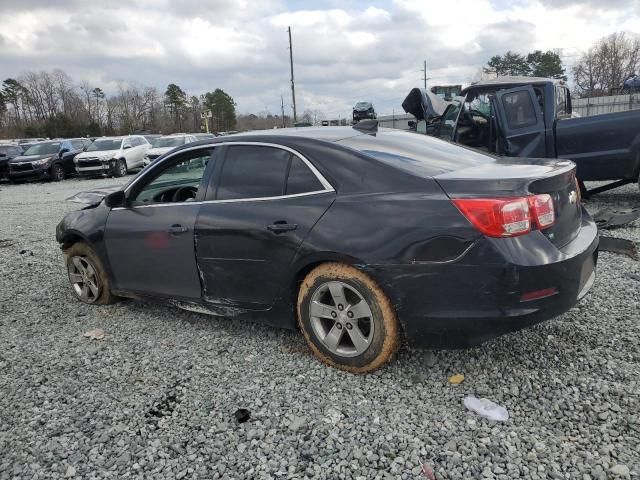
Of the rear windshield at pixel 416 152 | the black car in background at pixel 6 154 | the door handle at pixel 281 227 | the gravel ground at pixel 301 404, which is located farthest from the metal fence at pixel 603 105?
the black car in background at pixel 6 154

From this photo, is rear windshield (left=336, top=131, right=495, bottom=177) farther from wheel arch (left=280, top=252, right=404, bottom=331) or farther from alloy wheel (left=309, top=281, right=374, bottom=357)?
alloy wheel (left=309, top=281, right=374, bottom=357)

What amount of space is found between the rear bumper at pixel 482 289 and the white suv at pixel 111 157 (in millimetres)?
20108

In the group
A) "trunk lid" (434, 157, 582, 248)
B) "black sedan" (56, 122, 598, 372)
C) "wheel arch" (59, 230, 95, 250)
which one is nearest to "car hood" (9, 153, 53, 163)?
"wheel arch" (59, 230, 95, 250)

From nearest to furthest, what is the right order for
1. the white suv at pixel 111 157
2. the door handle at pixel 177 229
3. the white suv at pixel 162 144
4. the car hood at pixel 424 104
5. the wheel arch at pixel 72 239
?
the door handle at pixel 177 229, the wheel arch at pixel 72 239, the car hood at pixel 424 104, the white suv at pixel 111 157, the white suv at pixel 162 144

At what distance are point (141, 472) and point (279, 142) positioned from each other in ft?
7.12

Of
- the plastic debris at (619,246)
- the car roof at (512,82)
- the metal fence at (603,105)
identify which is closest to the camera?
the plastic debris at (619,246)

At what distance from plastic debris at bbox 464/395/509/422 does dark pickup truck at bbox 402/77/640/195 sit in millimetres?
5146

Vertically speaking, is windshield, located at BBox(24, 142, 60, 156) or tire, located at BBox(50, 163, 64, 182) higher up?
windshield, located at BBox(24, 142, 60, 156)

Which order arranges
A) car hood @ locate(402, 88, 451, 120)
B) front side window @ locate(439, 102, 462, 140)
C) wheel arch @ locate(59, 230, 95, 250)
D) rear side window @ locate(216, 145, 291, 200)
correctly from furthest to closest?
1. car hood @ locate(402, 88, 451, 120)
2. front side window @ locate(439, 102, 462, 140)
3. wheel arch @ locate(59, 230, 95, 250)
4. rear side window @ locate(216, 145, 291, 200)

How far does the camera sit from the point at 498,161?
366 centimetres

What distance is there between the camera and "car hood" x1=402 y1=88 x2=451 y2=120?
9.40 meters

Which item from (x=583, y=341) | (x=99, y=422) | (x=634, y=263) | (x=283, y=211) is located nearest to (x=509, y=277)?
(x=583, y=341)

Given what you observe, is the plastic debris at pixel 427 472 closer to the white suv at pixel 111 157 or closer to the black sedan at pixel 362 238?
the black sedan at pixel 362 238

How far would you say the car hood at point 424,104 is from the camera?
9398mm
